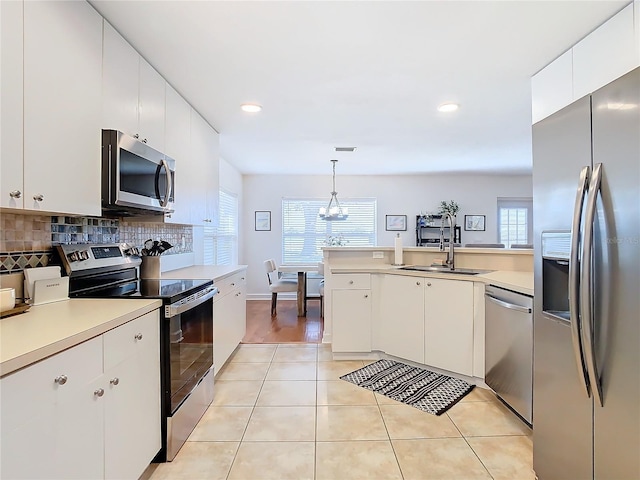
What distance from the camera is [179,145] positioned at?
2.74 meters

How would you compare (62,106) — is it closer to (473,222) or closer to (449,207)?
(449,207)

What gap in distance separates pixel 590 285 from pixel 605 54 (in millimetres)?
1302

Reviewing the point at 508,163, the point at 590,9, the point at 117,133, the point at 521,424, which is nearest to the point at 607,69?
the point at 590,9

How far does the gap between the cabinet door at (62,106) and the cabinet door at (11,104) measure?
0.09ft

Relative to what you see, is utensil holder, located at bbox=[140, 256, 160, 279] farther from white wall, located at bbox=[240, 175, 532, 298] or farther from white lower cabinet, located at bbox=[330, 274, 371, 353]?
white wall, located at bbox=[240, 175, 532, 298]

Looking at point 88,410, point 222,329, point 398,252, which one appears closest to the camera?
point 88,410

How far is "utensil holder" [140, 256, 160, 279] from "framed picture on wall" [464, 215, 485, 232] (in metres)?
5.84

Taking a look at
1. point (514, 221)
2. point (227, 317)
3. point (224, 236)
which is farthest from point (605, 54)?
point (514, 221)

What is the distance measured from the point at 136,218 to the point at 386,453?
2191mm

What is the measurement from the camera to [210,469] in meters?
1.78

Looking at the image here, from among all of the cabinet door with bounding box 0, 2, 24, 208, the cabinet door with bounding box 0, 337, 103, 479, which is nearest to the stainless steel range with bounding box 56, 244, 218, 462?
the cabinet door with bounding box 0, 337, 103, 479

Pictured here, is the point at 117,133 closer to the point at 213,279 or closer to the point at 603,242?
the point at 213,279

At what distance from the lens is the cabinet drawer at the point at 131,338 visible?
1.35 m

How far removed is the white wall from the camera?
6.58 m
